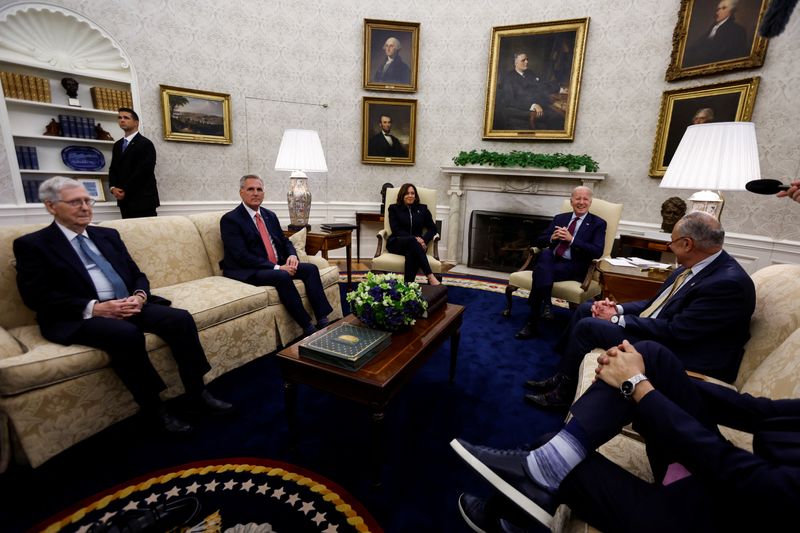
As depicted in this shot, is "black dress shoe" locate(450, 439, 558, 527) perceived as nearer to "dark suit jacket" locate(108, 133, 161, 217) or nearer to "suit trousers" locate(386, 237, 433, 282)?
"suit trousers" locate(386, 237, 433, 282)

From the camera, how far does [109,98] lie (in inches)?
180

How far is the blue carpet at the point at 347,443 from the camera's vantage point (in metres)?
1.71

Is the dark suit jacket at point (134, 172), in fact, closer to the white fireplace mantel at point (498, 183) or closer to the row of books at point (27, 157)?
the row of books at point (27, 157)

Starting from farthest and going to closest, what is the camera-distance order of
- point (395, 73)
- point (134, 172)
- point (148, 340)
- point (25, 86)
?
point (395, 73) → point (134, 172) → point (25, 86) → point (148, 340)

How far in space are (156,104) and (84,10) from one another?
111 centimetres

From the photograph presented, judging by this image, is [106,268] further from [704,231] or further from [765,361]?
[765,361]

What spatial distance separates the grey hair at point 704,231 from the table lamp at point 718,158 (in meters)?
0.78

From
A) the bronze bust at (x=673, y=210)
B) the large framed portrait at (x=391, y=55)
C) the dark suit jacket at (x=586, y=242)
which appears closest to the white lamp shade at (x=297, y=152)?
the large framed portrait at (x=391, y=55)

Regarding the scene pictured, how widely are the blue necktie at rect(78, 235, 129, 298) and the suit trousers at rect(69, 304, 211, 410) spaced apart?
0.18 meters

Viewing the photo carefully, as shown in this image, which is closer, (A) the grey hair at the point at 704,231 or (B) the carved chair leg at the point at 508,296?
(A) the grey hair at the point at 704,231

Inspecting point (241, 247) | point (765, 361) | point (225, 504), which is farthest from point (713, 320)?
point (241, 247)

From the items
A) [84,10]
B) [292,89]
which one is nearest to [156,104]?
[84,10]

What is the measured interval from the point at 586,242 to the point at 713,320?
1984mm

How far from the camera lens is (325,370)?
1.82 metres
